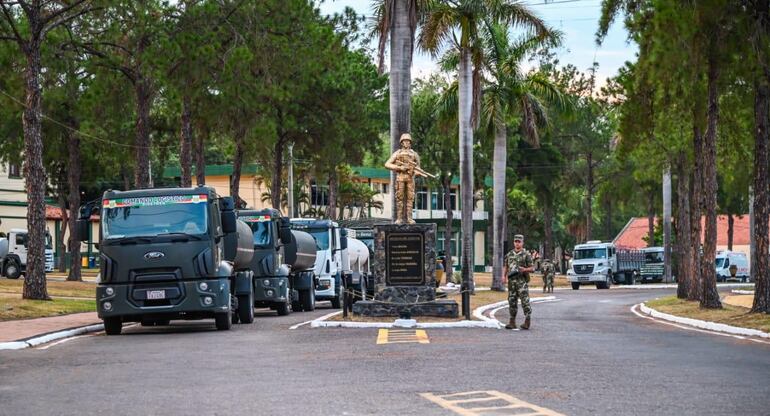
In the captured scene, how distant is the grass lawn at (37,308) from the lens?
28406 millimetres

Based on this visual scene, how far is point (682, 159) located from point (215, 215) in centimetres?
2537

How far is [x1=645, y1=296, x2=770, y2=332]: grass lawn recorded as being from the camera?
25.7 meters

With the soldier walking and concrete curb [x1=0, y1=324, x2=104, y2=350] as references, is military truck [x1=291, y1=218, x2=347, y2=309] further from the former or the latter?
the soldier walking

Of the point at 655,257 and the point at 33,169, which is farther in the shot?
the point at 655,257

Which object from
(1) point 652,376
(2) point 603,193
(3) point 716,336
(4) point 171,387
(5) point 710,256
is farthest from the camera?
(2) point 603,193

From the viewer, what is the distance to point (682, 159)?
45.8 meters

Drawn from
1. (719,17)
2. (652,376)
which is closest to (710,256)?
(719,17)

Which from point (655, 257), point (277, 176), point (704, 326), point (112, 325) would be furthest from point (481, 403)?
point (655, 257)

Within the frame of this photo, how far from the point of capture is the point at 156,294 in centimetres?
2412

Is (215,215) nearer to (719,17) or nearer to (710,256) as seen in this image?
(719,17)

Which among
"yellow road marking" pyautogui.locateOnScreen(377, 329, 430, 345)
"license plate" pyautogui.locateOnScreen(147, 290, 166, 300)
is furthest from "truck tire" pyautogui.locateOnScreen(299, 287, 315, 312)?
"license plate" pyautogui.locateOnScreen(147, 290, 166, 300)

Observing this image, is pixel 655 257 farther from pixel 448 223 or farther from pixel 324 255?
pixel 324 255

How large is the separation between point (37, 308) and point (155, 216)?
7906 mm

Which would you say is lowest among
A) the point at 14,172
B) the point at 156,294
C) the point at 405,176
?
the point at 156,294
